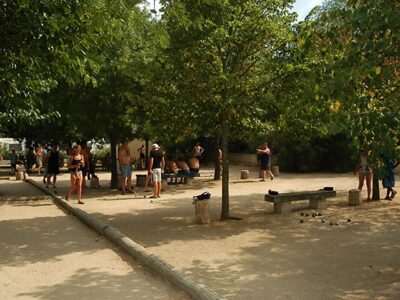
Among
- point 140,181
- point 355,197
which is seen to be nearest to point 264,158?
point 140,181

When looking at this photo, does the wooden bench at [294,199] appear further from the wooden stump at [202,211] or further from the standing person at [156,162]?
the standing person at [156,162]

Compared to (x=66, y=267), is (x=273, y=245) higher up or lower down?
higher up

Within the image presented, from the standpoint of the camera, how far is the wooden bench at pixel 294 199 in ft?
35.8

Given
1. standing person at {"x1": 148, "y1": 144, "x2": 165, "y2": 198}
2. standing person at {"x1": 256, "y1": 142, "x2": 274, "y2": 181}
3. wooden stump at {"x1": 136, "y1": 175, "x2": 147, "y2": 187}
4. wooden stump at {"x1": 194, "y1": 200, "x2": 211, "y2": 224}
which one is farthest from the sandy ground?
standing person at {"x1": 256, "y1": 142, "x2": 274, "y2": 181}

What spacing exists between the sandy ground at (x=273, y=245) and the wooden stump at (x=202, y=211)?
0.16 metres

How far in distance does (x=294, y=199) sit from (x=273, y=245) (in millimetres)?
3415

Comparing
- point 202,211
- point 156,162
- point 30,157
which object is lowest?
point 202,211

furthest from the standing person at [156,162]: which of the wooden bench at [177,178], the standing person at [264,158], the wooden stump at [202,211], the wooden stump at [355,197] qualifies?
the standing person at [264,158]

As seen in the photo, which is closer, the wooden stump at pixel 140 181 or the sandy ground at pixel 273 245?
the sandy ground at pixel 273 245

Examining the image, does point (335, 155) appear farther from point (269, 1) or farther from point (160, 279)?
point (160, 279)

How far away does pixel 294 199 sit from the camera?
11.2 meters

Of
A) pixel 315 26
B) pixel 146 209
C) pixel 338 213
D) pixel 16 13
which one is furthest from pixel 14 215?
pixel 315 26

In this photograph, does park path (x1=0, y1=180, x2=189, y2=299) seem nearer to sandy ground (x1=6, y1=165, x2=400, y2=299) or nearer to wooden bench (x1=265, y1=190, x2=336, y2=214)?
sandy ground (x1=6, y1=165, x2=400, y2=299)

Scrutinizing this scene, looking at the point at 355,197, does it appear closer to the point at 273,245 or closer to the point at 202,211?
the point at 202,211
